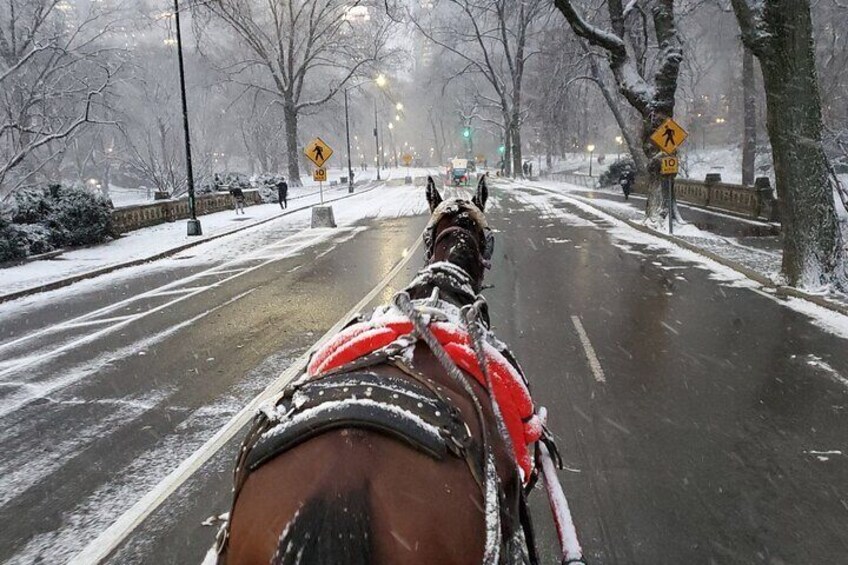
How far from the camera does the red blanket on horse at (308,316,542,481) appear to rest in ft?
6.70

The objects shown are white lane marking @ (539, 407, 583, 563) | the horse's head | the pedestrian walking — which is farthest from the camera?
the pedestrian walking

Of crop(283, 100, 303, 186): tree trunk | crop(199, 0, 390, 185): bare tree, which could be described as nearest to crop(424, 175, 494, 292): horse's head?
crop(199, 0, 390, 185): bare tree

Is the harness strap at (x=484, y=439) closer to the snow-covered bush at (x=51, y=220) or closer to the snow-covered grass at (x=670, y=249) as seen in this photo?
the snow-covered grass at (x=670, y=249)

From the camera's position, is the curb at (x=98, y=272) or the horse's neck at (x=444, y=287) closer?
the horse's neck at (x=444, y=287)

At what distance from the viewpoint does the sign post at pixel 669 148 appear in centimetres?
1614

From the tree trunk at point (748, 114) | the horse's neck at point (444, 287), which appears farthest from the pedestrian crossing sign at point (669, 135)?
the tree trunk at point (748, 114)

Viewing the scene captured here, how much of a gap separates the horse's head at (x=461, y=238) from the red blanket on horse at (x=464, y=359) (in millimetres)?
1181

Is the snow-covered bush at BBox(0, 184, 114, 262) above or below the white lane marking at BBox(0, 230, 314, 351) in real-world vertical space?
above

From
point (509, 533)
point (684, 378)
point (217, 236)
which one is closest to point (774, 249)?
point (684, 378)

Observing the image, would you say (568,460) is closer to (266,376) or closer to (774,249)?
(266,376)

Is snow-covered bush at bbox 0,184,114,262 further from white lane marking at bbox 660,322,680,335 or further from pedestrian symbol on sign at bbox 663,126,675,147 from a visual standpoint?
pedestrian symbol on sign at bbox 663,126,675,147

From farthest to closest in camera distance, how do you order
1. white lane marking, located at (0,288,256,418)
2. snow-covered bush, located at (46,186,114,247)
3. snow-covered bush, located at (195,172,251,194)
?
1. snow-covered bush, located at (195,172,251,194)
2. snow-covered bush, located at (46,186,114,247)
3. white lane marking, located at (0,288,256,418)

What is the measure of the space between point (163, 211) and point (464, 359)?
25.3 meters

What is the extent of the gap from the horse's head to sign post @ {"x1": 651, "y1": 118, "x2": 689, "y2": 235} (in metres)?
14.4
